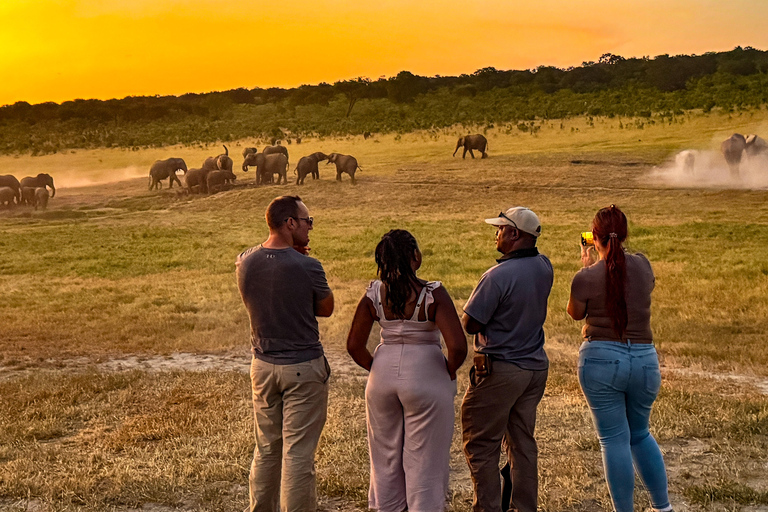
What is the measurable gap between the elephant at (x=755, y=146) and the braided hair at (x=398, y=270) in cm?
2795

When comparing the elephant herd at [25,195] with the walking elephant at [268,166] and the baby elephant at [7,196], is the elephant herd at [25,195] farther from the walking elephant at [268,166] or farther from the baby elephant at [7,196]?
the walking elephant at [268,166]

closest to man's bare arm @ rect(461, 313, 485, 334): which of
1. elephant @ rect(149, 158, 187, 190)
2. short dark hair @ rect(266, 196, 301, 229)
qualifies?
short dark hair @ rect(266, 196, 301, 229)

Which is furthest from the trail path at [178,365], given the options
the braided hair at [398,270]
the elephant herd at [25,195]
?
the elephant herd at [25,195]

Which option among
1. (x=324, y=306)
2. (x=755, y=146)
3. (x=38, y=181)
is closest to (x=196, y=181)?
(x=38, y=181)

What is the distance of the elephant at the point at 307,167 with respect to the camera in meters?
31.5

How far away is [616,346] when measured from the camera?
4.24 m

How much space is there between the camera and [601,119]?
37.2 metres

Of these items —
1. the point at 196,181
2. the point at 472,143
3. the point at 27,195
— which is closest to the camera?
the point at 27,195

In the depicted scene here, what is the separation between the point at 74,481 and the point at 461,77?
56.6 meters

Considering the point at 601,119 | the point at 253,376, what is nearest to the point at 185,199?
the point at 601,119

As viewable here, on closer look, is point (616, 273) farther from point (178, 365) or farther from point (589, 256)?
point (178, 365)

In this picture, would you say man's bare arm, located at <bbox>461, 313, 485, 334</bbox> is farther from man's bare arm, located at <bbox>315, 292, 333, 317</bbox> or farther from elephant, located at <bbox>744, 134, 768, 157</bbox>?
elephant, located at <bbox>744, 134, 768, 157</bbox>

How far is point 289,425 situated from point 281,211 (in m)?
1.09

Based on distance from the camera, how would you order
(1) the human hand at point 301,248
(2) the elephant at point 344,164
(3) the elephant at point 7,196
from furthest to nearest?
(2) the elephant at point 344,164, (3) the elephant at point 7,196, (1) the human hand at point 301,248
